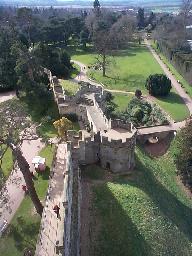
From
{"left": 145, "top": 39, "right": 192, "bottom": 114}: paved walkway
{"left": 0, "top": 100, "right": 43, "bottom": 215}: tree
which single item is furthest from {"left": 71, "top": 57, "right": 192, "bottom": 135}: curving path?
{"left": 0, "top": 100, "right": 43, "bottom": 215}: tree

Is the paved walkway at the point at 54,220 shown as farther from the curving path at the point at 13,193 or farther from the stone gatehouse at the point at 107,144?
the stone gatehouse at the point at 107,144

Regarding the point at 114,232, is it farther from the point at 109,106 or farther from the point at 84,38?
the point at 84,38

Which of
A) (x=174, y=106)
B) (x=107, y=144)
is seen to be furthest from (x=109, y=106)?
(x=107, y=144)

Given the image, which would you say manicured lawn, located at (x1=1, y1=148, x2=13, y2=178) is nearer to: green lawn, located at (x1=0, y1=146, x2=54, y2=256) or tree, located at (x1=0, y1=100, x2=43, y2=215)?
green lawn, located at (x1=0, y1=146, x2=54, y2=256)

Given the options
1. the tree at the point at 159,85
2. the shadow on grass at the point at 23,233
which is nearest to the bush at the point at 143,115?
the tree at the point at 159,85

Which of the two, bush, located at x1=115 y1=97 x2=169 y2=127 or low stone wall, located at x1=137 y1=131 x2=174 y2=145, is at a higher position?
bush, located at x1=115 y1=97 x2=169 y2=127

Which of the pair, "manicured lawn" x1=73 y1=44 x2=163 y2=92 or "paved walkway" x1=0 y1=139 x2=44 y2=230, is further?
"manicured lawn" x1=73 y1=44 x2=163 y2=92
